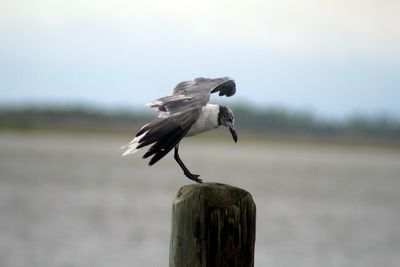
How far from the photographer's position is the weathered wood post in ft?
15.9

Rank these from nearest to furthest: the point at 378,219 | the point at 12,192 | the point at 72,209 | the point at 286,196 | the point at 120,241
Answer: the point at 120,241 < the point at 72,209 < the point at 378,219 < the point at 12,192 < the point at 286,196

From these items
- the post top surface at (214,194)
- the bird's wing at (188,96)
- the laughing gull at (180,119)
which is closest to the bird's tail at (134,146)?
Result: the laughing gull at (180,119)

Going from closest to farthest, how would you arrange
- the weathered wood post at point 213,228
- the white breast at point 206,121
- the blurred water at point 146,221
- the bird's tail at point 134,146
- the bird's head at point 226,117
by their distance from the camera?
the weathered wood post at point 213,228 → the bird's tail at point 134,146 → the white breast at point 206,121 → the bird's head at point 226,117 → the blurred water at point 146,221

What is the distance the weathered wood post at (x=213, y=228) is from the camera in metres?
4.83

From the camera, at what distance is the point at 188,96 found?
5828mm

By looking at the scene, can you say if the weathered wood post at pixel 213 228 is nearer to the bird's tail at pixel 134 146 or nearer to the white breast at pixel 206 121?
the bird's tail at pixel 134 146

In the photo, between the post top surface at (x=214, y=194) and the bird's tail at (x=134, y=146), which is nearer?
the post top surface at (x=214, y=194)

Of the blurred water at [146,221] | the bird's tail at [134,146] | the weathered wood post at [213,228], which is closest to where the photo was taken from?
the weathered wood post at [213,228]

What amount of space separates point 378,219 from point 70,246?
67.5 ft

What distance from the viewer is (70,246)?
2517cm

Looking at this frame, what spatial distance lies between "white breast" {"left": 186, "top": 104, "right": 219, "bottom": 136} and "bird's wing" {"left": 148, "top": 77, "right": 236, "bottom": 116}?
71 mm

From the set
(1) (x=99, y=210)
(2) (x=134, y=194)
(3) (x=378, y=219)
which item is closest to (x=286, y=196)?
(2) (x=134, y=194)

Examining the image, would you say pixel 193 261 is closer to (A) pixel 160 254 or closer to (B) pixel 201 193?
(B) pixel 201 193

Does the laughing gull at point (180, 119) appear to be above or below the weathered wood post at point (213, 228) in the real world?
above
